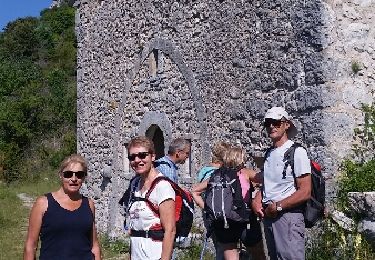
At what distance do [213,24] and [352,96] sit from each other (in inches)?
95.3

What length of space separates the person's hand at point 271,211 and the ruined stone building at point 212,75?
1.25m

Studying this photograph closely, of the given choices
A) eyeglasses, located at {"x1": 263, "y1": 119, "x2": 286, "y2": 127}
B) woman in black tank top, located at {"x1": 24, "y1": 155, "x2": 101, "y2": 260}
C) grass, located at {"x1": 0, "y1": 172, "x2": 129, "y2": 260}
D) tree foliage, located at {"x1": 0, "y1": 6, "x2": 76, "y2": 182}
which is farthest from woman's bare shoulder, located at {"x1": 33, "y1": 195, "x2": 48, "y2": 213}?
tree foliage, located at {"x1": 0, "y1": 6, "x2": 76, "y2": 182}

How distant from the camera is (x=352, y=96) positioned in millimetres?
5875

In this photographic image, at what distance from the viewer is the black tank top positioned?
12.9ft

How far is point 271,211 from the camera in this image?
183 inches

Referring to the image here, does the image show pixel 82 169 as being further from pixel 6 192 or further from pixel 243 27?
pixel 6 192

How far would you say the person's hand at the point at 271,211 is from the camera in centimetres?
460

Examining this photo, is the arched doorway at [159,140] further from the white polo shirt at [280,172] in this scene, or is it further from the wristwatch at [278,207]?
the wristwatch at [278,207]

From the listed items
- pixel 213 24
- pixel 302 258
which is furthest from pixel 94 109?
pixel 302 258

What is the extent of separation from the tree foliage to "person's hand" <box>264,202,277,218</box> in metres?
18.1

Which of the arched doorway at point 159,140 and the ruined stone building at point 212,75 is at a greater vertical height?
the ruined stone building at point 212,75

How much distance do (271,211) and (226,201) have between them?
0.42 m

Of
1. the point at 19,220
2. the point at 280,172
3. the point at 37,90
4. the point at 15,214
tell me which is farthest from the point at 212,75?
the point at 37,90

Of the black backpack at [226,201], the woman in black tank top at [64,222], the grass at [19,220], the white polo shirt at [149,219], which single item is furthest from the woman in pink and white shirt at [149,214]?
the grass at [19,220]
